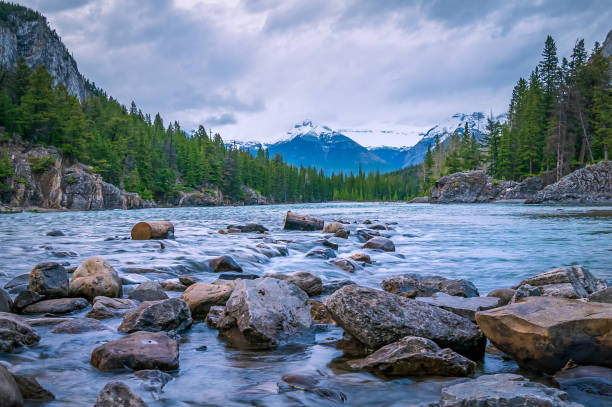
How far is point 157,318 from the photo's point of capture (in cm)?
447

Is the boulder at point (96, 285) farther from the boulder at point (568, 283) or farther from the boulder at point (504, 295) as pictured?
the boulder at point (568, 283)

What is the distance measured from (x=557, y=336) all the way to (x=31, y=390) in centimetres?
425

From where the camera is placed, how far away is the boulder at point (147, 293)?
5.96 metres

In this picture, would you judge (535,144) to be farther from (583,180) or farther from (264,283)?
(264,283)

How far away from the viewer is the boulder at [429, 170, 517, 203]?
59625 millimetres

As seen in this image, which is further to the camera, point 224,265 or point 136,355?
point 224,265

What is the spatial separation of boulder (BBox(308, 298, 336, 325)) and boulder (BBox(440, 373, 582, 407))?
8.36 ft

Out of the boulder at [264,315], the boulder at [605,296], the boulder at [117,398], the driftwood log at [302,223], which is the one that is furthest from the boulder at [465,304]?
the driftwood log at [302,223]

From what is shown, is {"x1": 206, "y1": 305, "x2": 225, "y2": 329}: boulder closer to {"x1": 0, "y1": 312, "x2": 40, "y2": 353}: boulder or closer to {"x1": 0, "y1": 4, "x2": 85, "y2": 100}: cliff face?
{"x1": 0, "y1": 312, "x2": 40, "y2": 353}: boulder

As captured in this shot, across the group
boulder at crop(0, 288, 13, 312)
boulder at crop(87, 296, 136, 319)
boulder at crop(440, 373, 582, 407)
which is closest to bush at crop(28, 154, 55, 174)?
boulder at crop(0, 288, 13, 312)

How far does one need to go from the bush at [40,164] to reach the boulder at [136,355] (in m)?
48.5

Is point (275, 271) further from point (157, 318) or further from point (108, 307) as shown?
point (157, 318)

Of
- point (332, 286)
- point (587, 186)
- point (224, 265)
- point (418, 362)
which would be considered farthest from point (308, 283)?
point (587, 186)

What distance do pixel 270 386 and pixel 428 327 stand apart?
1.83 metres
